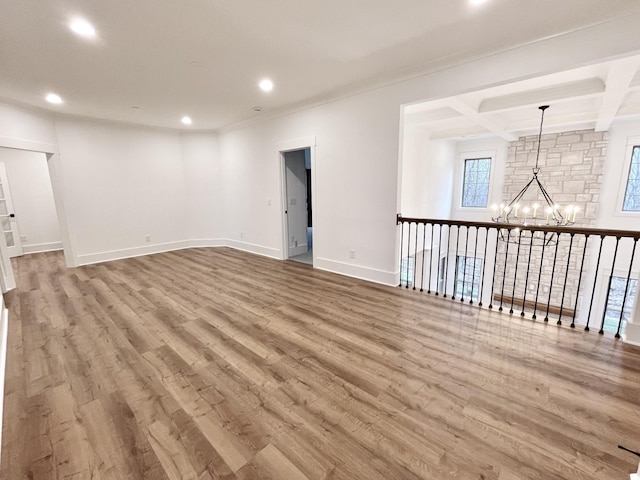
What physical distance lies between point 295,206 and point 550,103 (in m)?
4.36

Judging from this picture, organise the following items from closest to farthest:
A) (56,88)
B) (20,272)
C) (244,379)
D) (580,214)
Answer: (244,379), (56,88), (20,272), (580,214)

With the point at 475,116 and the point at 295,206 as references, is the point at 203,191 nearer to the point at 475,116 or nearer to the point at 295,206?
the point at 295,206

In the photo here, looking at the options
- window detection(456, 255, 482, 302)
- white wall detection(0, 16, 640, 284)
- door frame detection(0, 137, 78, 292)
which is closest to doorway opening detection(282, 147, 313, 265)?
white wall detection(0, 16, 640, 284)

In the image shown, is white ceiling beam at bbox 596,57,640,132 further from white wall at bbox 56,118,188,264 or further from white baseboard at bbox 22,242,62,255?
white baseboard at bbox 22,242,62,255

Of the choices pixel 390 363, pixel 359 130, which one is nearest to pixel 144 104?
pixel 359 130

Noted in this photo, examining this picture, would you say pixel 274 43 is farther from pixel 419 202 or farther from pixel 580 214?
pixel 580 214

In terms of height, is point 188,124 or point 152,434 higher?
point 188,124

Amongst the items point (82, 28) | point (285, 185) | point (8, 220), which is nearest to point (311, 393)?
point (82, 28)

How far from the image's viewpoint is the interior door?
19.2 feet

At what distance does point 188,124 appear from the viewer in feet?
19.1

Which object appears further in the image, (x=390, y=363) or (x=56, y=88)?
(x=56, y=88)

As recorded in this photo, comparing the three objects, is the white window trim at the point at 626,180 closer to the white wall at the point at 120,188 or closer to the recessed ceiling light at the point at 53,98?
the white wall at the point at 120,188

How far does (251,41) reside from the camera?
264 cm

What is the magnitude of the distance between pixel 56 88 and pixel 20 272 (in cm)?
341
